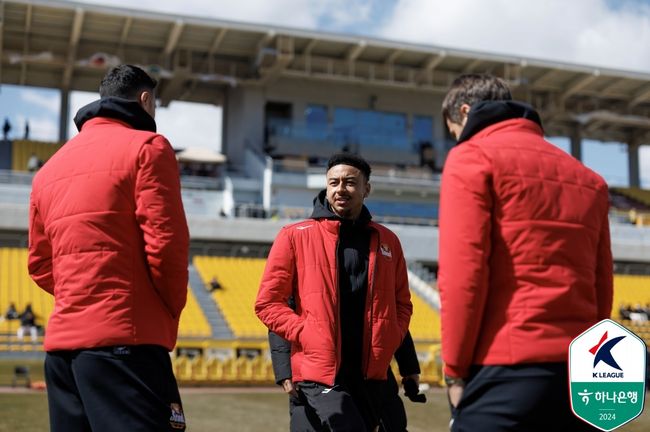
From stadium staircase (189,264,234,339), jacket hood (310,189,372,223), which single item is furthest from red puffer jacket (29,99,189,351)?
stadium staircase (189,264,234,339)

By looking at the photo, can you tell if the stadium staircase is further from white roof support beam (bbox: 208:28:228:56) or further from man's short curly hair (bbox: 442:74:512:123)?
man's short curly hair (bbox: 442:74:512:123)

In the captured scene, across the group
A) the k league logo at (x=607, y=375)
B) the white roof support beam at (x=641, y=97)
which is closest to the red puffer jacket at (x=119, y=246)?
the k league logo at (x=607, y=375)

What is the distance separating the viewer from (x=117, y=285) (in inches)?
127

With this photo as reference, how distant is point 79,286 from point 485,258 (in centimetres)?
158

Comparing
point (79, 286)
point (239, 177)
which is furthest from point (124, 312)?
point (239, 177)

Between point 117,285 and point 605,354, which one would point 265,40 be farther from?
point 605,354

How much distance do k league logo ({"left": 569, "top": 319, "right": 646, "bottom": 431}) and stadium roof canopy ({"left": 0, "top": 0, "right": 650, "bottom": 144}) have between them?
1238 inches

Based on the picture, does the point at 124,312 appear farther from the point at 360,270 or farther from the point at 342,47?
the point at 342,47

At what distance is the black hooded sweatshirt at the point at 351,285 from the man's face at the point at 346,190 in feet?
0.15

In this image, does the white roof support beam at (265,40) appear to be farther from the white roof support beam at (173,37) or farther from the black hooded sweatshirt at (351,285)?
the black hooded sweatshirt at (351,285)

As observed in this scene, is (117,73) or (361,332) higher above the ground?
(117,73)

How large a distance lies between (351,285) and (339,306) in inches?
6.0

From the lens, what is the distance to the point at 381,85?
38.4 meters

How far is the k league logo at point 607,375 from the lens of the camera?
9.22 ft
